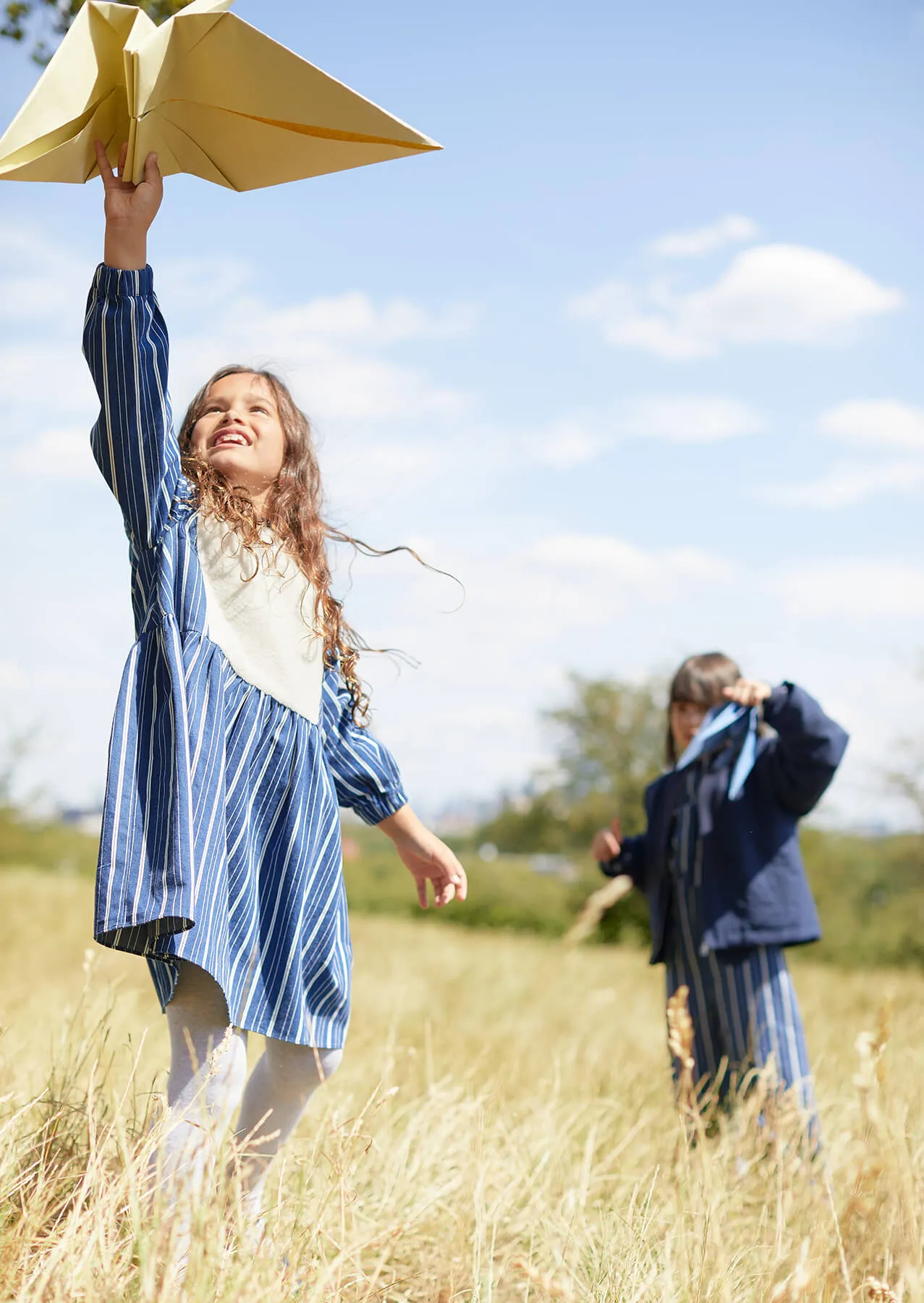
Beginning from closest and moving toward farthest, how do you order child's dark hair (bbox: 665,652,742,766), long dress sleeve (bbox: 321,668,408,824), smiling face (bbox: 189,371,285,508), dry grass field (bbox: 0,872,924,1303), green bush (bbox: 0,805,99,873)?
dry grass field (bbox: 0,872,924,1303) < smiling face (bbox: 189,371,285,508) < long dress sleeve (bbox: 321,668,408,824) < child's dark hair (bbox: 665,652,742,766) < green bush (bbox: 0,805,99,873)

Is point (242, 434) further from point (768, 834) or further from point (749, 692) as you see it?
point (768, 834)

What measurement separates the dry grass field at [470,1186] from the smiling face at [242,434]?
1.11 m

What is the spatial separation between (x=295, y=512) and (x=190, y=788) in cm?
71

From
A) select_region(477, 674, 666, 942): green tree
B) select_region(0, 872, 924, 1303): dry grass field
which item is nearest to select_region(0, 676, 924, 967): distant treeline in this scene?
select_region(477, 674, 666, 942): green tree

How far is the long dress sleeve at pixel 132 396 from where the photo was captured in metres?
1.87

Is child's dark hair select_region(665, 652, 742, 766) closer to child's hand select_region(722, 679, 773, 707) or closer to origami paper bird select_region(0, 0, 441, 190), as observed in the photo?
child's hand select_region(722, 679, 773, 707)

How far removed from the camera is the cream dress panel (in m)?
2.06

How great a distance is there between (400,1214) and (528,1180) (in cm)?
29

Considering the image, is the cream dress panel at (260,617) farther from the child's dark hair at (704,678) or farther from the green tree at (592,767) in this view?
the green tree at (592,767)

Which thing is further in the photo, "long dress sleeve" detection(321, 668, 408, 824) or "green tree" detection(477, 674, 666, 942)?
"green tree" detection(477, 674, 666, 942)

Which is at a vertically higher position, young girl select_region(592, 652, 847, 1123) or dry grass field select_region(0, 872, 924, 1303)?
young girl select_region(592, 652, 847, 1123)

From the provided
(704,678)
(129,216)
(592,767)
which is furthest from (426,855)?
(592,767)

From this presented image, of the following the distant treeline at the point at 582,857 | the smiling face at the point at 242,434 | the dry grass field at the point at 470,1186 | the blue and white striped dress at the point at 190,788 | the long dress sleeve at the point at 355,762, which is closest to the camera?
the dry grass field at the point at 470,1186

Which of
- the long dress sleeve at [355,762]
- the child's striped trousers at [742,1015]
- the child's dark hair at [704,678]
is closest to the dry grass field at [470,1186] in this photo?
the child's striped trousers at [742,1015]
